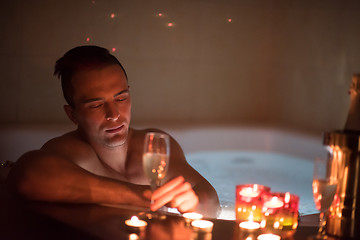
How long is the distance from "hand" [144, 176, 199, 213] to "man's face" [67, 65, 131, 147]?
18.1 inches

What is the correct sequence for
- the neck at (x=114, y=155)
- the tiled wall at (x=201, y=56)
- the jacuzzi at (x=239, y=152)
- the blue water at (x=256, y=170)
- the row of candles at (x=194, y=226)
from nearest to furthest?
the row of candles at (x=194, y=226) → the neck at (x=114, y=155) → the jacuzzi at (x=239, y=152) → the blue water at (x=256, y=170) → the tiled wall at (x=201, y=56)

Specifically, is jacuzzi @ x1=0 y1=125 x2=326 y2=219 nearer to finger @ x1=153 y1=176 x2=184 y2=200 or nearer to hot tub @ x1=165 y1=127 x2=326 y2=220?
hot tub @ x1=165 y1=127 x2=326 y2=220

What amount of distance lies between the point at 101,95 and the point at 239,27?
2.56 meters

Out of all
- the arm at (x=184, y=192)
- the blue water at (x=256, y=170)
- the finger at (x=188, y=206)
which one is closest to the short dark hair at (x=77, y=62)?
the arm at (x=184, y=192)

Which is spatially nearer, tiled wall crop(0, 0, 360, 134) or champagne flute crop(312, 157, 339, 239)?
champagne flute crop(312, 157, 339, 239)

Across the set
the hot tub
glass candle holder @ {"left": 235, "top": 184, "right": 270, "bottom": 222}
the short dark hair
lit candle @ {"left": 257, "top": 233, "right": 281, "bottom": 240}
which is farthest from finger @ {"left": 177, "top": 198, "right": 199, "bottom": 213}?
the hot tub

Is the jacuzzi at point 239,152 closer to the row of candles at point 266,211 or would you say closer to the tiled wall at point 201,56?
the tiled wall at point 201,56

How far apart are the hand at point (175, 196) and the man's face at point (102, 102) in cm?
46

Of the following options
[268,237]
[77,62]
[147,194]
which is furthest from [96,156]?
[268,237]

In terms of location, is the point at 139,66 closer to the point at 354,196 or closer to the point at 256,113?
the point at 256,113

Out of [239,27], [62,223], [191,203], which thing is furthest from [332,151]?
[239,27]

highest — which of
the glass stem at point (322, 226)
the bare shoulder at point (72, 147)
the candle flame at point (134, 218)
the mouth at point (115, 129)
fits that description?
the mouth at point (115, 129)

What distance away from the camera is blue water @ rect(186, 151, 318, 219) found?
2828mm

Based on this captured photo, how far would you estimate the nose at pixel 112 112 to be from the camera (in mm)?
1568
